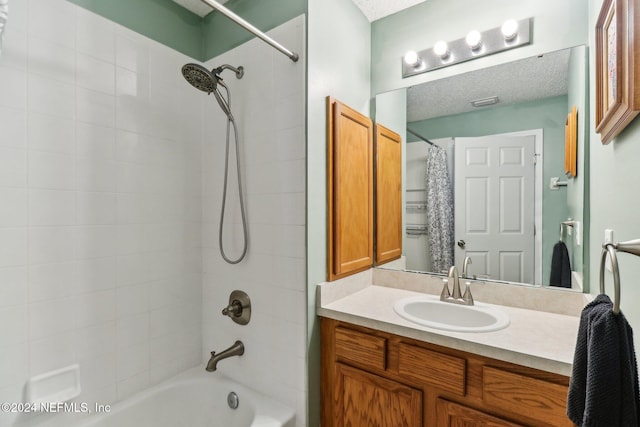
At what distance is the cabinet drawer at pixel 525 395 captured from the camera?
41.8 inches

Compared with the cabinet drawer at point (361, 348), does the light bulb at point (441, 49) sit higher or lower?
higher

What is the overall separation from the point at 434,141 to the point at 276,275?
46.8 inches

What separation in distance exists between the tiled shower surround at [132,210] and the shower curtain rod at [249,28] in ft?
0.27

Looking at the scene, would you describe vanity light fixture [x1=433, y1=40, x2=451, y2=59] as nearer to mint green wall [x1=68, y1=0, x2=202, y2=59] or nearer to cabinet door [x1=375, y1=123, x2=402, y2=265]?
cabinet door [x1=375, y1=123, x2=402, y2=265]

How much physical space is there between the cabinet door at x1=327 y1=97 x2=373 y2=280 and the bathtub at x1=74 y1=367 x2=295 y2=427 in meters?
0.72

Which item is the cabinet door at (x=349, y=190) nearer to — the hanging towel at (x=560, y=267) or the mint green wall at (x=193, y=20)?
the mint green wall at (x=193, y=20)

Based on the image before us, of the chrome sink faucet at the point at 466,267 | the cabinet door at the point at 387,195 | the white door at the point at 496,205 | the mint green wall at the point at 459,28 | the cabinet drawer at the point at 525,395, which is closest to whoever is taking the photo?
the cabinet drawer at the point at 525,395

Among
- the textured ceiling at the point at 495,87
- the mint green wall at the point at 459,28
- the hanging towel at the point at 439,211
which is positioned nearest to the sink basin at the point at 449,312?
the hanging towel at the point at 439,211

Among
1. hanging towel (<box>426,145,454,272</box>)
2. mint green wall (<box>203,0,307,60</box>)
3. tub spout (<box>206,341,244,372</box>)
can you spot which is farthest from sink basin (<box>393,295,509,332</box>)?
mint green wall (<box>203,0,307,60</box>)

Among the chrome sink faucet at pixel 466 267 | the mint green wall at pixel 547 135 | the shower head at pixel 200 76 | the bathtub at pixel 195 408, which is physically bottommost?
the bathtub at pixel 195 408

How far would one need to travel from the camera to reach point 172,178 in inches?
73.1

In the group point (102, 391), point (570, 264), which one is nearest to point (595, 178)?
point (570, 264)

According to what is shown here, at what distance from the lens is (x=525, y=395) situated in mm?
1109

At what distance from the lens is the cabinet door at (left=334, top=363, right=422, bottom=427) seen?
4.44 ft
